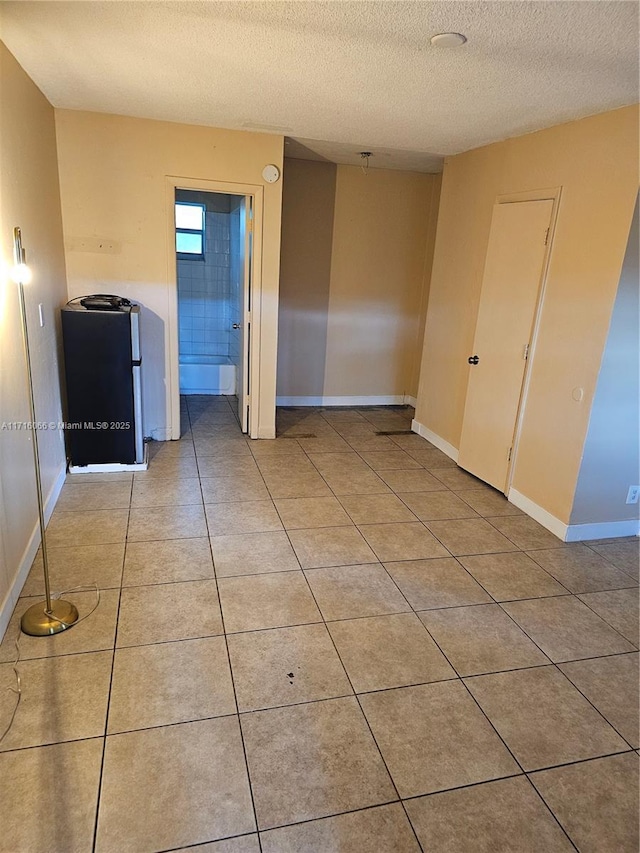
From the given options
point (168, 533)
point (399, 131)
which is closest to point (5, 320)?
point (168, 533)

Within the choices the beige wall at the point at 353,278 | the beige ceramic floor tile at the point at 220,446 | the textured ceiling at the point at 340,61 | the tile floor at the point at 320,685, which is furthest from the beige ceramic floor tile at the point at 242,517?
the beige wall at the point at 353,278

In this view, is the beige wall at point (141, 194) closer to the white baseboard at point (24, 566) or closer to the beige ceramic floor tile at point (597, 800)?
the white baseboard at point (24, 566)

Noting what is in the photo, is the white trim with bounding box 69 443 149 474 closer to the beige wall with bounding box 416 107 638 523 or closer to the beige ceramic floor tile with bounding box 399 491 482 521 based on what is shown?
the beige ceramic floor tile with bounding box 399 491 482 521

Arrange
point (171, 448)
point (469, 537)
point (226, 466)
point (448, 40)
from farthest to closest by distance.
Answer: point (171, 448) → point (226, 466) → point (469, 537) → point (448, 40)

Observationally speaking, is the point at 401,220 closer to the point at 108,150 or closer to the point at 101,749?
the point at 108,150

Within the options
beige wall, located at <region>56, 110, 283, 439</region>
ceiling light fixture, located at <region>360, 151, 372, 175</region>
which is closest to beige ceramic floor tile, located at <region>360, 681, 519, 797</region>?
beige wall, located at <region>56, 110, 283, 439</region>

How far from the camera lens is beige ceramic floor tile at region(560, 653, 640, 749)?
202 centimetres

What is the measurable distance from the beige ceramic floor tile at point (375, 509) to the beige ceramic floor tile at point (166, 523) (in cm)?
100

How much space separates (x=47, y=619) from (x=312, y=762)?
131 cm

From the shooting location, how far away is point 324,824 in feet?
5.20

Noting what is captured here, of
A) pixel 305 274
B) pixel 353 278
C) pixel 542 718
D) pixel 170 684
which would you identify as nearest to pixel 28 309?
pixel 170 684

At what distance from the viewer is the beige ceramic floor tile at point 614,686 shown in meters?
2.02

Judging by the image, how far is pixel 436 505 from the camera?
376 cm

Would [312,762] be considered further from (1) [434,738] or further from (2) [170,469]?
(2) [170,469]
